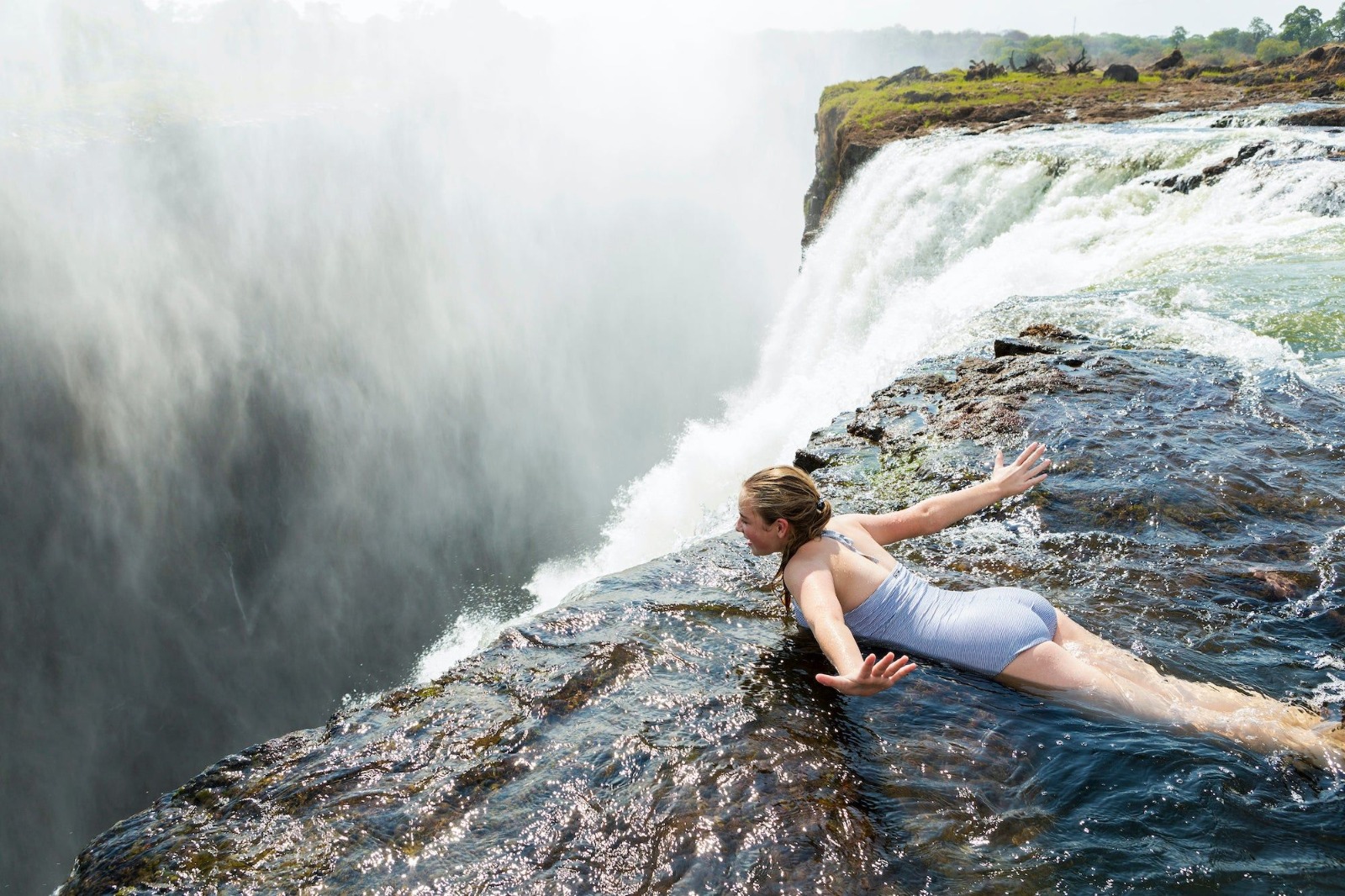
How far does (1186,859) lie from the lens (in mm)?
2861

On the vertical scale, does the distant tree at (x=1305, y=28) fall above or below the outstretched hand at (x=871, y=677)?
above

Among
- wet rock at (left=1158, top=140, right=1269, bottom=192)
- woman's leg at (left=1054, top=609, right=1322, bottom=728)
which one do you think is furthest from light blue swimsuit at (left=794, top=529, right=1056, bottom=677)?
wet rock at (left=1158, top=140, right=1269, bottom=192)

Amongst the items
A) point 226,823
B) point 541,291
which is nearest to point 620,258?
point 541,291

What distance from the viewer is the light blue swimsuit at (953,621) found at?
391cm

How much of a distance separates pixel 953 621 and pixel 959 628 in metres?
0.04

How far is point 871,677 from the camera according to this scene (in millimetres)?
3150

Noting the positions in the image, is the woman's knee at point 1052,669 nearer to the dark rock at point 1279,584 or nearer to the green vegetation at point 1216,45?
the dark rock at point 1279,584

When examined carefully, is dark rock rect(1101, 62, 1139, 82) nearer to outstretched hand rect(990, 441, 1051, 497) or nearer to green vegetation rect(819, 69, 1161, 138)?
green vegetation rect(819, 69, 1161, 138)

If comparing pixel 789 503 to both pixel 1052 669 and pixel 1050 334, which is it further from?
pixel 1050 334

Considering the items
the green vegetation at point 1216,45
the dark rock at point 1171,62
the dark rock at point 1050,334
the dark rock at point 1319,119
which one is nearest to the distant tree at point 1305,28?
the green vegetation at point 1216,45

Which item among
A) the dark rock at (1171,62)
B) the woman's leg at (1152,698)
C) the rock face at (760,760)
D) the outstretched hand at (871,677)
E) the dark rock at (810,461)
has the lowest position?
the dark rock at (810,461)

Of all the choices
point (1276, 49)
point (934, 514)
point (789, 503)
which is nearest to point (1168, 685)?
point (934, 514)

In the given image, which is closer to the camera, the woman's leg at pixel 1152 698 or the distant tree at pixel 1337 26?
the woman's leg at pixel 1152 698

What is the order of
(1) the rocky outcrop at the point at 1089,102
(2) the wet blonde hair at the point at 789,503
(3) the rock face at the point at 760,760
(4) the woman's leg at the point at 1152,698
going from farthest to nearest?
(1) the rocky outcrop at the point at 1089,102 → (2) the wet blonde hair at the point at 789,503 → (4) the woman's leg at the point at 1152,698 → (3) the rock face at the point at 760,760
